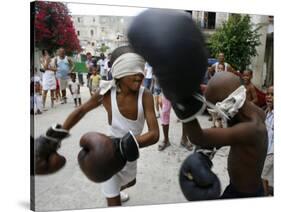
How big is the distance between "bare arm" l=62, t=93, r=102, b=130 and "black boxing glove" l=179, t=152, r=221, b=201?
76cm

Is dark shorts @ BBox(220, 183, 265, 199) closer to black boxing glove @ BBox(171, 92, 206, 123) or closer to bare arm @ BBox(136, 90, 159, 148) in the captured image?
bare arm @ BBox(136, 90, 159, 148)

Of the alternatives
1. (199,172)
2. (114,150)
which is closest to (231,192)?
(199,172)

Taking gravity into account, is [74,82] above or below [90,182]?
above

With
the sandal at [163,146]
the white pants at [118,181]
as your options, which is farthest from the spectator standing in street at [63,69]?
Answer: the sandal at [163,146]

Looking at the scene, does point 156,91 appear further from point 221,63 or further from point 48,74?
point 48,74

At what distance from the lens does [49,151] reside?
235cm

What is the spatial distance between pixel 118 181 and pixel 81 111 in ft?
1.72

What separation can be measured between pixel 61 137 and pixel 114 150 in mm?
369

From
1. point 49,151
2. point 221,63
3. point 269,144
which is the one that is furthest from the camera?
point 269,144

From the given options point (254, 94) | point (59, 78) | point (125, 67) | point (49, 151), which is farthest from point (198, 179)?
point (59, 78)

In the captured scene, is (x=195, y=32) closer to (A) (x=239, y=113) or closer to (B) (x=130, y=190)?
(A) (x=239, y=113)

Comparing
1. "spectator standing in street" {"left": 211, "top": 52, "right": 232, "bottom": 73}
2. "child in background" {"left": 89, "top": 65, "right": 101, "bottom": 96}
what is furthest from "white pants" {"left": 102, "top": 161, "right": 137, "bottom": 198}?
"spectator standing in street" {"left": 211, "top": 52, "right": 232, "bottom": 73}

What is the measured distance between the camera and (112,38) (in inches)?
96.1
